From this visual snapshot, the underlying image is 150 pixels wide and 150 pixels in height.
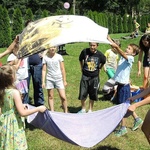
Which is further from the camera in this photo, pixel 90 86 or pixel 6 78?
pixel 90 86

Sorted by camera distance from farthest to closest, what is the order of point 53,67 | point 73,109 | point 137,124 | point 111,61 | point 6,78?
point 111,61
point 73,109
point 53,67
point 137,124
point 6,78

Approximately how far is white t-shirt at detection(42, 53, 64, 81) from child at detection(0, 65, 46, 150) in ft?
7.17

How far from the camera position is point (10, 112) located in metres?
3.28

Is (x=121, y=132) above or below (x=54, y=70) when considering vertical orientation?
below

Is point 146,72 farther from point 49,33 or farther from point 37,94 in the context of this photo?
point 49,33

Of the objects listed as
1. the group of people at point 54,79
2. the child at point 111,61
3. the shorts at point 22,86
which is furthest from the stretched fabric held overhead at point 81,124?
the child at point 111,61

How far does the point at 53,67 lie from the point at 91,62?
0.79 m

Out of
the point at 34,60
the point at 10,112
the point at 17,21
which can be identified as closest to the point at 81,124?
the point at 10,112

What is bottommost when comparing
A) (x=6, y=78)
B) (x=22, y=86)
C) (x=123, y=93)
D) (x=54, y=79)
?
(x=123, y=93)

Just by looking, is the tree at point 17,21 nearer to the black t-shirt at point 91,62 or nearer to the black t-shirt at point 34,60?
the black t-shirt at point 34,60

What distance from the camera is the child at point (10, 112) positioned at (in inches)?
125

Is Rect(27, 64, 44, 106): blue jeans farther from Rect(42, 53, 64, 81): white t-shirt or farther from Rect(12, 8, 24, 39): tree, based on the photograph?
Rect(12, 8, 24, 39): tree

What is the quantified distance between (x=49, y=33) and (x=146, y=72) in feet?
15.3

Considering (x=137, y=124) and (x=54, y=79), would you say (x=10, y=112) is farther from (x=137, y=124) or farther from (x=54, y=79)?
(x=137, y=124)
